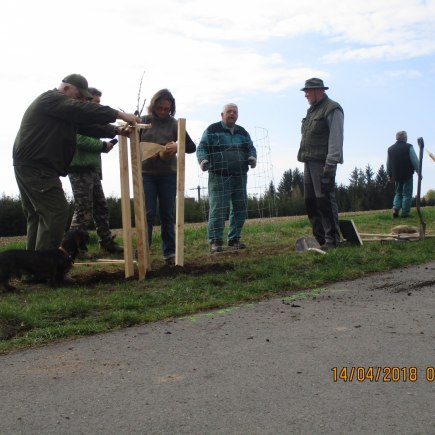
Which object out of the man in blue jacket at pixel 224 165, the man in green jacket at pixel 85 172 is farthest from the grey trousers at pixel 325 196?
the man in green jacket at pixel 85 172

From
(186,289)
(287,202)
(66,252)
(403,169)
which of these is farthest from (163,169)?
(287,202)

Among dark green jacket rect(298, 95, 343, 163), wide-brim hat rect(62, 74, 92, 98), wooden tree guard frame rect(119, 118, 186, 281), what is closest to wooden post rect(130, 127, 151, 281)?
wooden tree guard frame rect(119, 118, 186, 281)

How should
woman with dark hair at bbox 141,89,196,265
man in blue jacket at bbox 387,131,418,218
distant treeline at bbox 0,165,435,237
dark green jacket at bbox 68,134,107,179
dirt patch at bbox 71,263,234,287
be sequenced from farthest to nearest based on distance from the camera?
1. distant treeline at bbox 0,165,435,237
2. man in blue jacket at bbox 387,131,418,218
3. dark green jacket at bbox 68,134,107,179
4. woman with dark hair at bbox 141,89,196,265
5. dirt patch at bbox 71,263,234,287

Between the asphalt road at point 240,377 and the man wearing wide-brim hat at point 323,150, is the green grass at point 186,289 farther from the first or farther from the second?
the man wearing wide-brim hat at point 323,150

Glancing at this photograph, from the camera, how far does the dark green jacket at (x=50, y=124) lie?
6.66 metres

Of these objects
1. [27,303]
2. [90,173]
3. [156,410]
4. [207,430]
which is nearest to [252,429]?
[207,430]

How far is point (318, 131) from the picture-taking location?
29.9ft

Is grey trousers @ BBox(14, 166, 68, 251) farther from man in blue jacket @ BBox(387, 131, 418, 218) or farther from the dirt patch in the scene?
man in blue jacket @ BBox(387, 131, 418, 218)

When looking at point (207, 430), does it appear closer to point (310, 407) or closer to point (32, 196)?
point (310, 407)

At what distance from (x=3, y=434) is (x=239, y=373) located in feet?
4.45

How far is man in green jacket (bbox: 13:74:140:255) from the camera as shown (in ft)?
21.9

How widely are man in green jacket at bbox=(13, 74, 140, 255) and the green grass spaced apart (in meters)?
0.79

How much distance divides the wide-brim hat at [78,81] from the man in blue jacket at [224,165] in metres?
2.62

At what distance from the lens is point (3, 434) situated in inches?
117
